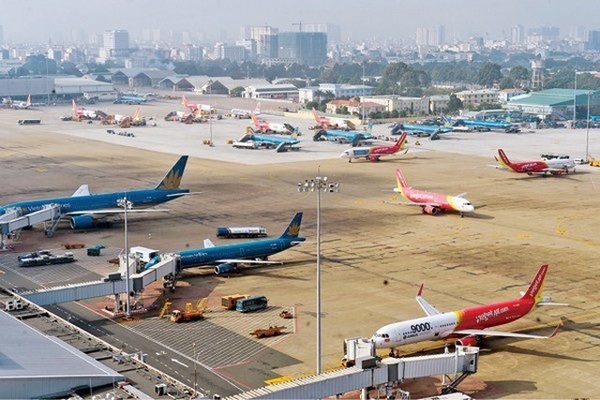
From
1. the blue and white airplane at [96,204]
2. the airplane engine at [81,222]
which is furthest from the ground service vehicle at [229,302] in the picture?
the airplane engine at [81,222]

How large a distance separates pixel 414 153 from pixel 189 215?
261ft

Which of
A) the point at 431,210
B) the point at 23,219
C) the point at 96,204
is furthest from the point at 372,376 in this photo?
the point at 96,204

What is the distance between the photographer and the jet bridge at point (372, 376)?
47.1 meters

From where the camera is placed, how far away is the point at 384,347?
61.2 m

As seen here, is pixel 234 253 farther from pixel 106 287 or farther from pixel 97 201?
pixel 97 201

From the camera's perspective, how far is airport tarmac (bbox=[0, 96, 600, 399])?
6419 centimetres

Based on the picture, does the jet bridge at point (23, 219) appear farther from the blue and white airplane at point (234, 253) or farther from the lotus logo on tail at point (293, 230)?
the lotus logo on tail at point (293, 230)

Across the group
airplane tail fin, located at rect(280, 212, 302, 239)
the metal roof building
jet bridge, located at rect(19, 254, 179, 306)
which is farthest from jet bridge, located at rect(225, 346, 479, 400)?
airplane tail fin, located at rect(280, 212, 302, 239)

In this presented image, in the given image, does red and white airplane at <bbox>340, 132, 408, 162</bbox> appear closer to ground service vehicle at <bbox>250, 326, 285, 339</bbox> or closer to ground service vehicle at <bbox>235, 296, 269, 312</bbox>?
ground service vehicle at <bbox>235, 296, 269, 312</bbox>

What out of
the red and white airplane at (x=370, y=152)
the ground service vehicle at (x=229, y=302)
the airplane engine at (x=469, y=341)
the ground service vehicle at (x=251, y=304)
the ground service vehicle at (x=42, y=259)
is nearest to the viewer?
the airplane engine at (x=469, y=341)

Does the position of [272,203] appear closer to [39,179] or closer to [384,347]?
[39,179]

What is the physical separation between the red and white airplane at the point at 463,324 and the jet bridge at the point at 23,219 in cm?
5487

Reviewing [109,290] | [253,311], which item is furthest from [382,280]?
[109,290]

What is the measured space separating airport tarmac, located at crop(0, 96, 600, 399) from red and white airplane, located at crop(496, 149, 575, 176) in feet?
6.44
